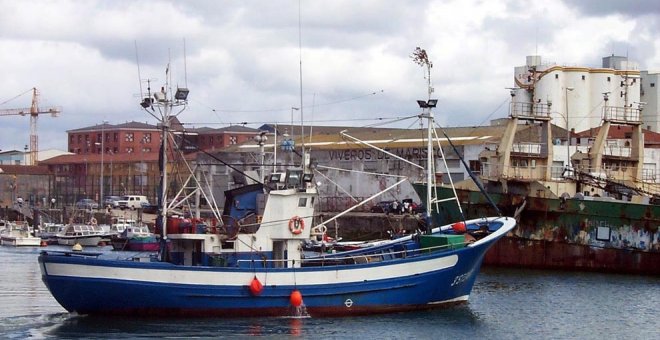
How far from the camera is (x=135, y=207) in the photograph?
9856 centimetres

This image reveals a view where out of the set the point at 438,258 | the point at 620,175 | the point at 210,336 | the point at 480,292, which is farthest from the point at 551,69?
the point at 210,336

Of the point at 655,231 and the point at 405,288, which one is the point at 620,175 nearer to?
the point at 655,231

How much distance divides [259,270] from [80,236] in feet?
162

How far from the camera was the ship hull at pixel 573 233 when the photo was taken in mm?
48875

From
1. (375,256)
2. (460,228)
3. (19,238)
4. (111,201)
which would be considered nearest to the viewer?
(375,256)

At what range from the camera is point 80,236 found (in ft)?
259

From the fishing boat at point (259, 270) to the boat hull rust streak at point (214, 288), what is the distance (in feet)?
0.09

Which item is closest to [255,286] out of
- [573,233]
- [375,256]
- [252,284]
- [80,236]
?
[252,284]

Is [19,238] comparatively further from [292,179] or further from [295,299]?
[295,299]

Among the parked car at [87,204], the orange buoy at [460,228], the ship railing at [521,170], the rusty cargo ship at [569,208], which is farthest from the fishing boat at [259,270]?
the parked car at [87,204]

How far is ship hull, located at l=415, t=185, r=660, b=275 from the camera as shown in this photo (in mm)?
48875

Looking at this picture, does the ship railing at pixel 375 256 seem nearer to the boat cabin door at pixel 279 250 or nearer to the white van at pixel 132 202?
the boat cabin door at pixel 279 250

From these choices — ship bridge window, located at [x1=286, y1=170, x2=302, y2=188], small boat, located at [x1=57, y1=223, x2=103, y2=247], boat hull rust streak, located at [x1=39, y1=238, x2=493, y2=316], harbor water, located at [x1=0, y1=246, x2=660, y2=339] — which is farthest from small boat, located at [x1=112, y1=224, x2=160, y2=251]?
boat hull rust streak, located at [x1=39, y1=238, x2=493, y2=316]

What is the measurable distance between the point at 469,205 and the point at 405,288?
20.5m
